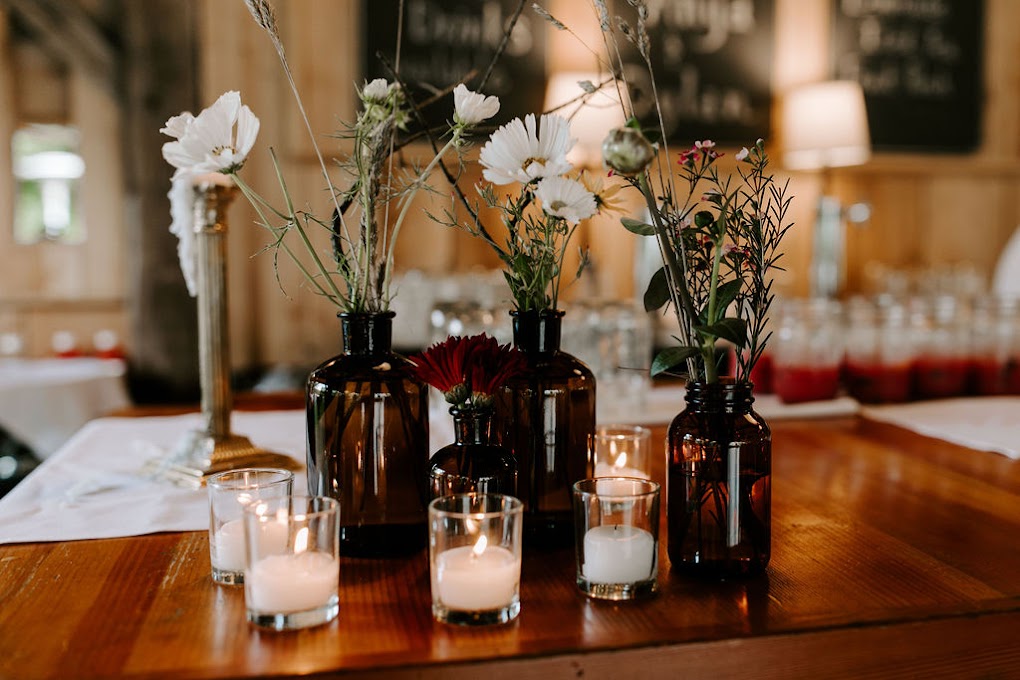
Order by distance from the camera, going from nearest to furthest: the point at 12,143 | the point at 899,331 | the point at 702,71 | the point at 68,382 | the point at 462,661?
1. the point at 462,661
2. the point at 899,331
3. the point at 68,382
4. the point at 702,71
5. the point at 12,143

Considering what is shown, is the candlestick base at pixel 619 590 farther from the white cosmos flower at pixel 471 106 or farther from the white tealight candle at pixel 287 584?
the white cosmos flower at pixel 471 106

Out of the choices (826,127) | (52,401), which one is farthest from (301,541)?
(826,127)

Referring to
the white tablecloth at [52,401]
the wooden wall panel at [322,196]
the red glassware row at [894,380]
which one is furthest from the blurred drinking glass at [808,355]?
the wooden wall panel at [322,196]

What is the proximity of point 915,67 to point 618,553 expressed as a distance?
393 centimetres

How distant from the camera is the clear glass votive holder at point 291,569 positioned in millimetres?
625

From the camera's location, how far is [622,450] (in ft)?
3.06

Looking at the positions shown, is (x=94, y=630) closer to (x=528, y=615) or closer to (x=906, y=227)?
(x=528, y=615)

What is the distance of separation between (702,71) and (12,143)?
3015 mm

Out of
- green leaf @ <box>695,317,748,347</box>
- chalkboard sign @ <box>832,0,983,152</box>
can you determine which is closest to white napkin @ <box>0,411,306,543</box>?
green leaf @ <box>695,317,748,347</box>

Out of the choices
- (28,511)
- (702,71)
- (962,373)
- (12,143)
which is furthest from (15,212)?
(962,373)

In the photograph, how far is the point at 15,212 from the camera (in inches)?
159

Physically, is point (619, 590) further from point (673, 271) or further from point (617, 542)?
point (673, 271)

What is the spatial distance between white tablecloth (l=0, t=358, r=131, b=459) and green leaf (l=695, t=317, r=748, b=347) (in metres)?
1.98

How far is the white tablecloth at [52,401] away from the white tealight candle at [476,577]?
6.31ft
